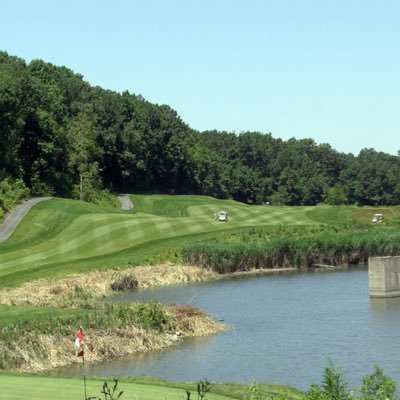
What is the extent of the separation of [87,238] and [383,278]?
28.5 metres

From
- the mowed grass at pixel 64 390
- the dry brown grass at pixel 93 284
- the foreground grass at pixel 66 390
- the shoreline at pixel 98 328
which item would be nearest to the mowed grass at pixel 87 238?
the dry brown grass at pixel 93 284

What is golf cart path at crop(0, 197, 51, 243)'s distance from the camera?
235 ft

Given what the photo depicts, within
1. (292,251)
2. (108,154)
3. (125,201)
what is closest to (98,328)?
(292,251)

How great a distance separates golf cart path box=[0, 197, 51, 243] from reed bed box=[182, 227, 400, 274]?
56.8ft

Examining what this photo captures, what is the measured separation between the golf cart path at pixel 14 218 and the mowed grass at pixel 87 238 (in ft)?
2.13

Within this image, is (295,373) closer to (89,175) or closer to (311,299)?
(311,299)

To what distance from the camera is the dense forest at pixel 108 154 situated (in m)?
98.2

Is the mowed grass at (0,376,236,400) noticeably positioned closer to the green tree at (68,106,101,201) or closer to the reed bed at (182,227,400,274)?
the reed bed at (182,227,400,274)

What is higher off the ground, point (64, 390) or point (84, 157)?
point (84, 157)

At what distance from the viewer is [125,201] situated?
4894 inches

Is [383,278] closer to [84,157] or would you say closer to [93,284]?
[93,284]

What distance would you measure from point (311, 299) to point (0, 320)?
69.8 ft

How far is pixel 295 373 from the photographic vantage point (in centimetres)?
3020

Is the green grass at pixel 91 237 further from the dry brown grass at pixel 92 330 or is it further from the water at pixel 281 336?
the water at pixel 281 336
